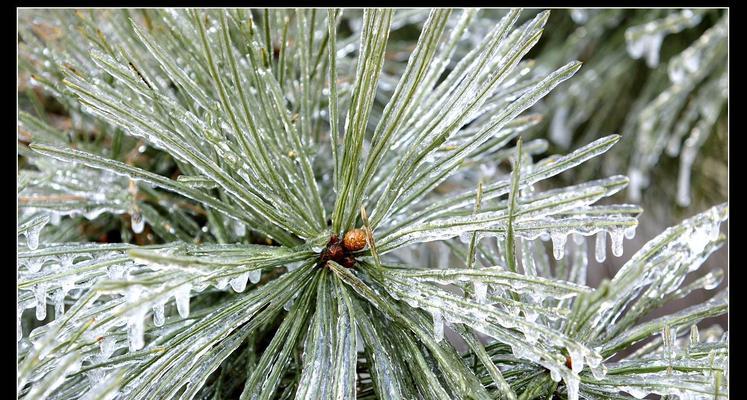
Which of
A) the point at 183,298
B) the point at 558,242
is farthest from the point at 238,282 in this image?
the point at 558,242

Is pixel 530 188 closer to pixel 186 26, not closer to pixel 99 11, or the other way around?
pixel 186 26

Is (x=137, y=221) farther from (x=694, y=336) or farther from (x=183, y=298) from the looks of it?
(x=694, y=336)

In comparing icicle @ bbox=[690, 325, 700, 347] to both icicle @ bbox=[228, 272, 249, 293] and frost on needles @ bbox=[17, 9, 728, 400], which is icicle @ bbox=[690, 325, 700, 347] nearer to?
frost on needles @ bbox=[17, 9, 728, 400]

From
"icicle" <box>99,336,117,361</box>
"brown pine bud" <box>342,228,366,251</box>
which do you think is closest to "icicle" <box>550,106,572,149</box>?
"brown pine bud" <box>342,228,366,251</box>

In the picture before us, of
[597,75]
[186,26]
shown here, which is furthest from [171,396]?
[597,75]

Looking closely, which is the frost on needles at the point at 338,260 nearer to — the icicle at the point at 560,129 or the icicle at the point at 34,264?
the icicle at the point at 34,264

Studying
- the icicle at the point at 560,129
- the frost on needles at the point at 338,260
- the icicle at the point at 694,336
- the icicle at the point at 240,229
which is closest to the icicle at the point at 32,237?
the frost on needles at the point at 338,260

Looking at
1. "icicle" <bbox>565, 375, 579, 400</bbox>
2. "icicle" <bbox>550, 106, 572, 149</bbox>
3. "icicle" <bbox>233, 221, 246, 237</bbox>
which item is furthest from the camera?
"icicle" <bbox>550, 106, 572, 149</bbox>
